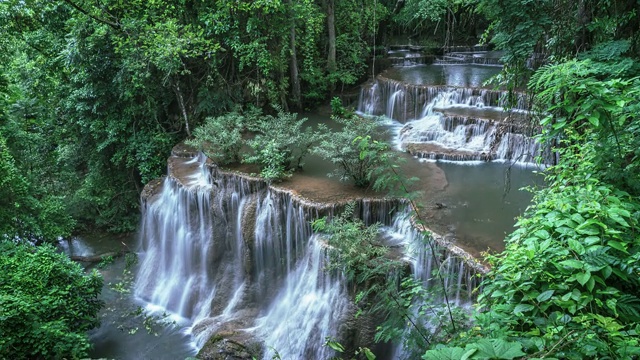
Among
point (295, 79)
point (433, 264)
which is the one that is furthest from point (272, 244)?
point (295, 79)

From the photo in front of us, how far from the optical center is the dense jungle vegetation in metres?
2.90

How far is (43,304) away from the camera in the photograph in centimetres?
718

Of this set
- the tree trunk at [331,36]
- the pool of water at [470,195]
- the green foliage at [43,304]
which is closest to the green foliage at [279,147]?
the pool of water at [470,195]

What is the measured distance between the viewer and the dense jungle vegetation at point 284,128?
2902 millimetres

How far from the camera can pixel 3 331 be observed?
641 cm

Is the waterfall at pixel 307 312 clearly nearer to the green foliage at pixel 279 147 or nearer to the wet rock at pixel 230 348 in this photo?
the wet rock at pixel 230 348

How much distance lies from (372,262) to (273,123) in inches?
184

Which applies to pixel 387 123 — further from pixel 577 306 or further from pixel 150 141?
pixel 577 306

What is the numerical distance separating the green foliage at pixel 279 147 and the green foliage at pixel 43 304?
12.5 ft

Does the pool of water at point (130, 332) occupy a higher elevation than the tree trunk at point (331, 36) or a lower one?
lower

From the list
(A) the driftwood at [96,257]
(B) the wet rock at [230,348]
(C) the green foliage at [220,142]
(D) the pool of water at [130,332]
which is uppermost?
(C) the green foliage at [220,142]

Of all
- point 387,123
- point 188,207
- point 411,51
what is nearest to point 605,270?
point 188,207

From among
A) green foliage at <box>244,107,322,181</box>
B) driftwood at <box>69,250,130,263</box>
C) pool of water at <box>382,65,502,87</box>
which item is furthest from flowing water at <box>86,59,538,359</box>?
pool of water at <box>382,65,502,87</box>

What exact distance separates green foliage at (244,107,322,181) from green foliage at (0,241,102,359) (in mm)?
3810
